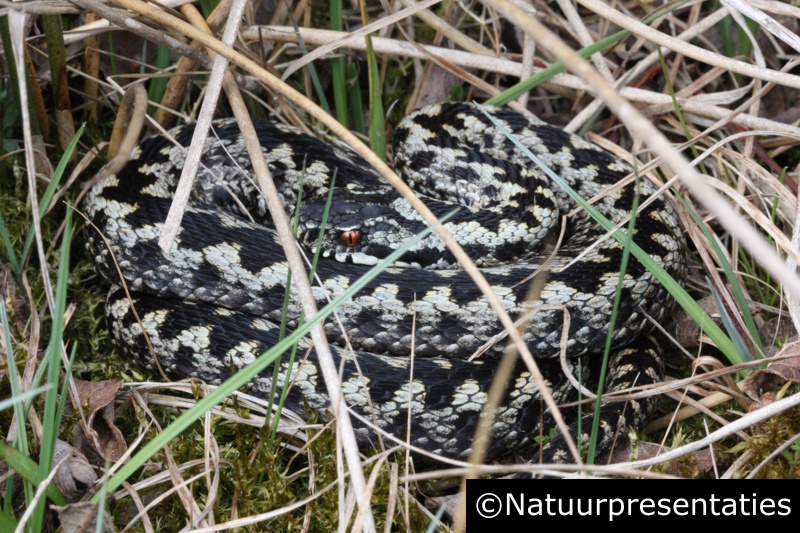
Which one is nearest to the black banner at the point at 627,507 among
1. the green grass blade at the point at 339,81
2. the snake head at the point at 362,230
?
the snake head at the point at 362,230

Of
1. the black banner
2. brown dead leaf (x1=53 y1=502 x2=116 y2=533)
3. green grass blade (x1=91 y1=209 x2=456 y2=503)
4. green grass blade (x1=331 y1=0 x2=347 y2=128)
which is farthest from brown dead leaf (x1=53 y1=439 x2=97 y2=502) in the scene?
green grass blade (x1=331 y1=0 x2=347 y2=128)

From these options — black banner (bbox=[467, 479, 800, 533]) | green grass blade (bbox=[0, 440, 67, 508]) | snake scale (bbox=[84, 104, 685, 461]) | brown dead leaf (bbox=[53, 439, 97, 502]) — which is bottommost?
black banner (bbox=[467, 479, 800, 533])

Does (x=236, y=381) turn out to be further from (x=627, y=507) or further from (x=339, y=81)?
(x=339, y=81)

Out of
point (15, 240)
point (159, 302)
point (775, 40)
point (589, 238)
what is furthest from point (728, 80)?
point (15, 240)

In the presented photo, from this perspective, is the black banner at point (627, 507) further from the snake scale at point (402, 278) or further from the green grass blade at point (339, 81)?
the green grass blade at point (339, 81)

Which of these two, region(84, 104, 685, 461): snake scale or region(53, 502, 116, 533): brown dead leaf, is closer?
region(53, 502, 116, 533): brown dead leaf

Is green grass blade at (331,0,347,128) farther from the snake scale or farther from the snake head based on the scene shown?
the snake head
